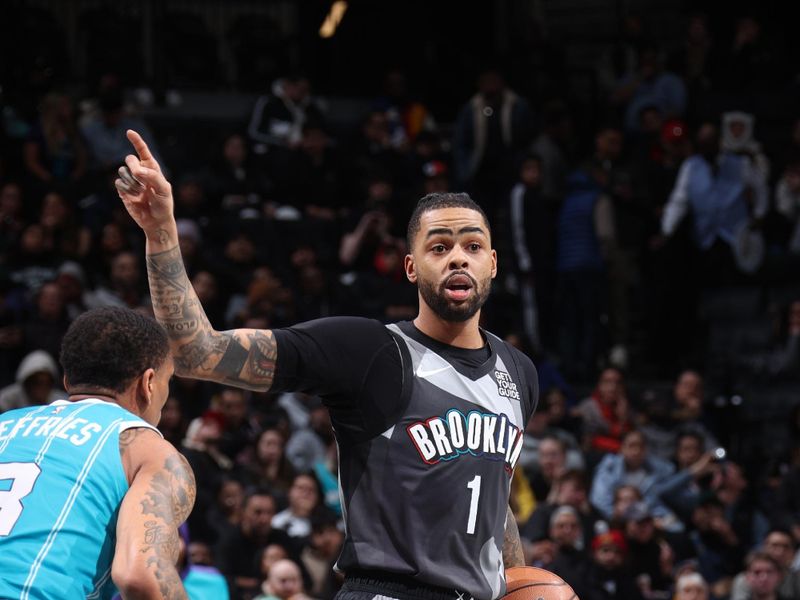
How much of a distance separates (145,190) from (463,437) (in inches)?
52.2

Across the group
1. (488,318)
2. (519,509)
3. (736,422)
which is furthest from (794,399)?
(519,509)

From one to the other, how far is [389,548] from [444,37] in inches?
610

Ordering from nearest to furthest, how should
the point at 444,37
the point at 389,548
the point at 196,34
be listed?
the point at 389,548 → the point at 196,34 → the point at 444,37

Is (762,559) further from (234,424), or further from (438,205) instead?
(438,205)

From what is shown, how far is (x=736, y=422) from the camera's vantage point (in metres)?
13.9

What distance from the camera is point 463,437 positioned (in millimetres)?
4699

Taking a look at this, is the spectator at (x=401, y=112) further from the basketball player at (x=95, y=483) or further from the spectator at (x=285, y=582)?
the basketball player at (x=95, y=483)

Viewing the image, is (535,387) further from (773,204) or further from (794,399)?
(773,204)

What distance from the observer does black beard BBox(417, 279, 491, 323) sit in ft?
15.9

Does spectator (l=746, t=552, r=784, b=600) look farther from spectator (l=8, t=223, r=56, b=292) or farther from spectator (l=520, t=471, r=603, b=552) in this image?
spectator (l=8, t=223, r=56, b=292)

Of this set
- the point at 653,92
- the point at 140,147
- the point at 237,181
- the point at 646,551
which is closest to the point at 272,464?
the point at 646,551

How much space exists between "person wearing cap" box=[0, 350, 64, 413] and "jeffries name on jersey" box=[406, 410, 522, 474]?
6630 mm

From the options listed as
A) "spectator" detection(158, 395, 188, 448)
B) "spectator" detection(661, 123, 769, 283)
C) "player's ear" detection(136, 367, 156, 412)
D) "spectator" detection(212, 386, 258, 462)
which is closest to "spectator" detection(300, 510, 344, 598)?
"spectator" detection(212, 386, 258, 462)

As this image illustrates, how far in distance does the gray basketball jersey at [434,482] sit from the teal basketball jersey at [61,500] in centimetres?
81
